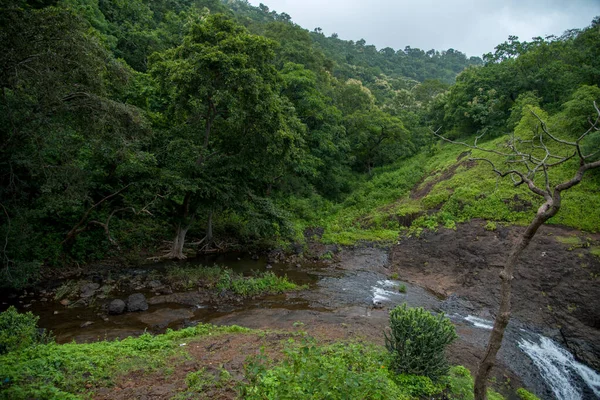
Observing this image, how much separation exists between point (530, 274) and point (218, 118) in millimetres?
14278

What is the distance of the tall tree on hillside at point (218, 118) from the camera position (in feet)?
41.8

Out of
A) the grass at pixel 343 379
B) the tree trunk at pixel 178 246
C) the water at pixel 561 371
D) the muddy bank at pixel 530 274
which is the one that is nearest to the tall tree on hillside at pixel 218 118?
the tree trunk at pixel 178 246

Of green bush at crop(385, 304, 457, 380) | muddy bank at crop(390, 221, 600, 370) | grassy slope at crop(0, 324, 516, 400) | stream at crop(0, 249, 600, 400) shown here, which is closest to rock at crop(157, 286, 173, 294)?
stream at crop(0, 249, 600, 400)

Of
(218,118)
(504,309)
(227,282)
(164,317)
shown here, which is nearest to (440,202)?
(218,118)

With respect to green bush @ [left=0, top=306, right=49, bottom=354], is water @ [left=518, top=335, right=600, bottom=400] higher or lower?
lower

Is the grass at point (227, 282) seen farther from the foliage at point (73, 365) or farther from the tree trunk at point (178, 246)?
the foliage at point (73, 365)

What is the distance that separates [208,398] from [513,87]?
2901 centimetres

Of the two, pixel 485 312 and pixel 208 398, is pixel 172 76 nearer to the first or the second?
pixel 208 398

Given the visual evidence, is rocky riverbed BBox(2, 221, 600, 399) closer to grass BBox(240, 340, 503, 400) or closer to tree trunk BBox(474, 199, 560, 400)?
grass BBox(240, 340, 503, 400)

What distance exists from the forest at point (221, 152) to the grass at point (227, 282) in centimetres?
16

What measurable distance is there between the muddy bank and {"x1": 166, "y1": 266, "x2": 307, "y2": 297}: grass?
5.88 meters

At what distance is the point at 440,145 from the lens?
31.0 meters

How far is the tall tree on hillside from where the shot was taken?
12750 mm

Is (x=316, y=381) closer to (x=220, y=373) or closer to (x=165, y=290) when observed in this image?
(x=220, y=373)
